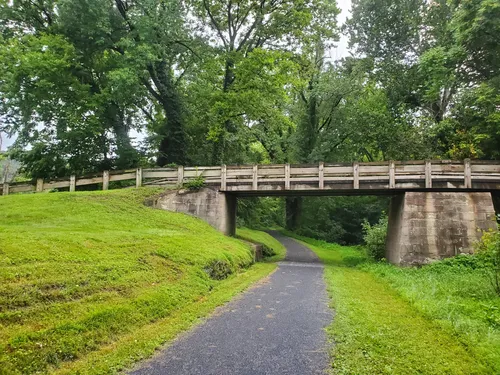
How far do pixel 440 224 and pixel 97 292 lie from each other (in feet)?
43.4

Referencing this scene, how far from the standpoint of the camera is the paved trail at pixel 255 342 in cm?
417

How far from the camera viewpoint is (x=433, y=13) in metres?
23.3

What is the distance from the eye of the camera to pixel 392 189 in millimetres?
15023

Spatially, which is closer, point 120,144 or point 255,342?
point 255,342

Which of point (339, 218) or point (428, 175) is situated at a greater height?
point (428, 175)

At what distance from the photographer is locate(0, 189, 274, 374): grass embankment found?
422cm

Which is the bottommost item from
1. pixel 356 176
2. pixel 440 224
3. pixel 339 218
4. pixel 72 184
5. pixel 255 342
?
pixel 255 342

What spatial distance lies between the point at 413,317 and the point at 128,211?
1086cm

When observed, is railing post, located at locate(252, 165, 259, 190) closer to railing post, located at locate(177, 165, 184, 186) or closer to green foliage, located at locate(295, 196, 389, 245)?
railing post, located at locate(177, 165, 184, 186)

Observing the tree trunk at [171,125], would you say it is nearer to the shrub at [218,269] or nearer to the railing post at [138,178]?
the railing post at [138,178]

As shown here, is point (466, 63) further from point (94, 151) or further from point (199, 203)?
point (94, 151)

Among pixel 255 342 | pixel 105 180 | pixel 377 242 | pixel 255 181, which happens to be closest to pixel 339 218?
pixel 377 242

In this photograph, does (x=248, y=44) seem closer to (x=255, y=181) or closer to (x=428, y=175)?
(x=255, y=181)

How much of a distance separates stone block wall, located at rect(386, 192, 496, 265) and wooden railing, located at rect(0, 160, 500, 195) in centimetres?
56
